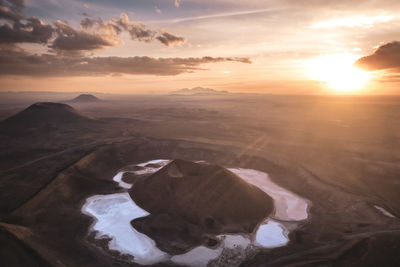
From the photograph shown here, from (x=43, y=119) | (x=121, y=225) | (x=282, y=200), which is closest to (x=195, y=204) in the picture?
(x=121, y=225)

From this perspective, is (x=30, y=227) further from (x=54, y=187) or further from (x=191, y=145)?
(x=191, y=145)

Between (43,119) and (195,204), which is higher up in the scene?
(43,119)

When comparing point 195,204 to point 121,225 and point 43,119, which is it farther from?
point 43,119

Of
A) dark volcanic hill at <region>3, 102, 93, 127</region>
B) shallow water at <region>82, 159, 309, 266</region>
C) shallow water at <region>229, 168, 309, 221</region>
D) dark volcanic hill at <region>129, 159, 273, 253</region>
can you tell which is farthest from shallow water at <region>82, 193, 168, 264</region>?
dark volcanic hill at <region>3, 102, 93, 127</region>

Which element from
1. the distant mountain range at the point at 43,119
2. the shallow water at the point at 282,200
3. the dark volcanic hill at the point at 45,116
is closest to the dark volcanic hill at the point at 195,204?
the shallow water at the point at 282,200

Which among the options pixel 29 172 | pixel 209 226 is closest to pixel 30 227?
pixel 29 172
